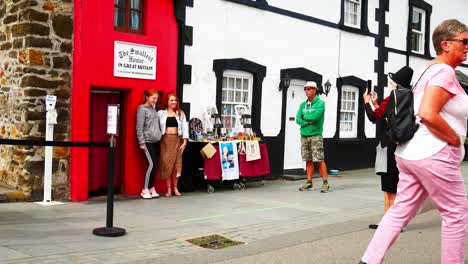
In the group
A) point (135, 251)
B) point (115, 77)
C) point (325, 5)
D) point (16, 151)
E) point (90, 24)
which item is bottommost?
point (135, 251)

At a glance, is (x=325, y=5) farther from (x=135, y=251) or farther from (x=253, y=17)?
(x=135, y=251)

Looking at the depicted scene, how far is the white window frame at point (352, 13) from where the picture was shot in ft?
51.4

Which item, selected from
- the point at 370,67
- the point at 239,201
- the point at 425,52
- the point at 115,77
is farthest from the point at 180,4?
the point at 425,52

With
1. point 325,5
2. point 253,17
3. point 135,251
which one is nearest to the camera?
point 135,251

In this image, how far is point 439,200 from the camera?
4.22 metres

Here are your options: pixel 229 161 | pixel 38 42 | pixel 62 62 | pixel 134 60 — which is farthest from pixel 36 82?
pixel 229 161

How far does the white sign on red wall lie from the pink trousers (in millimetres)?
6291

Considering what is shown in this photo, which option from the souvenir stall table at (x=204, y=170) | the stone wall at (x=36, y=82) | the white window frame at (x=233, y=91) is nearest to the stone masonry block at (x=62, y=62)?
the stone wall at (x=36, y=82)

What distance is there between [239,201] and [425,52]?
11.6 metres

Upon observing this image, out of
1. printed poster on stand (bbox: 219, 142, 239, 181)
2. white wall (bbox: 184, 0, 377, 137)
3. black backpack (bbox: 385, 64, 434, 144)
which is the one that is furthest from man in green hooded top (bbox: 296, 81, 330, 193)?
black backpack (bbox: 385, 64, 434, 144)

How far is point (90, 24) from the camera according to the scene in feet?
30.3

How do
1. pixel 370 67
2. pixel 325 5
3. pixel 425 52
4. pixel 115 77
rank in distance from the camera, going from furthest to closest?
1. pixel 425 52
2. pixel 370 67
3. pixel 325 5
4. pixel 115 77

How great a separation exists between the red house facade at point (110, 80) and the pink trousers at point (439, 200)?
6.09 meters

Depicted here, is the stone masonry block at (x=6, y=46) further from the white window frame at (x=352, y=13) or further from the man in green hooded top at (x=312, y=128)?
the white window frame at (x=352, y=13)
